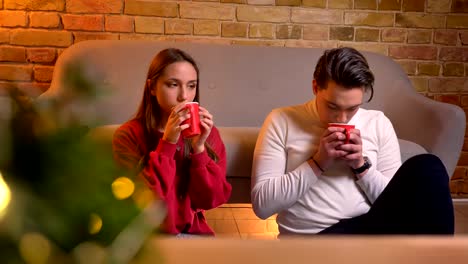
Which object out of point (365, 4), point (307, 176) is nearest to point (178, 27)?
point (365, 4)

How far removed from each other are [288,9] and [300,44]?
0.20 metres

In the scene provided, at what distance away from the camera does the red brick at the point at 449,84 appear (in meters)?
3.11

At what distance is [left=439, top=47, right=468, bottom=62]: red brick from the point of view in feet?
10.1

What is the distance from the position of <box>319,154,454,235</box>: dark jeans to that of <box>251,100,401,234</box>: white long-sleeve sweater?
9cm

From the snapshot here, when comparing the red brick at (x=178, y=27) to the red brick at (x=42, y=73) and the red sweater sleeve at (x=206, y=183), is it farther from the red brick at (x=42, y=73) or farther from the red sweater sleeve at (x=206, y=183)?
the red sweater sleeve at (x=206, y=183)

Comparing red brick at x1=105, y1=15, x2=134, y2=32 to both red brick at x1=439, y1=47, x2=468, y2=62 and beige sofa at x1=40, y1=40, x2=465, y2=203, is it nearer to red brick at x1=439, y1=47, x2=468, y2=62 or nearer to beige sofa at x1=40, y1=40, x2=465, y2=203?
beige sofa at x1=40, y1=40, x2=465, y2=203

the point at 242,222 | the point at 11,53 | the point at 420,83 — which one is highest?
the point at 11,53

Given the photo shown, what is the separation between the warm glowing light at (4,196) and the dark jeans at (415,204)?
1228 mm

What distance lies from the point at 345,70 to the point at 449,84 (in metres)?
1.87

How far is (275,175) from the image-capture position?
1.55 meters

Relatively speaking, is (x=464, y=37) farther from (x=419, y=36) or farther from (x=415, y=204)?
(x=415, y=204)

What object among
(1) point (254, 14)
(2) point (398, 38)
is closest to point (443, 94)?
(2) point (398, 38)

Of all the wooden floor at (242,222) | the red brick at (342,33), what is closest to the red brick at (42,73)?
the wooden floor at (242,222)

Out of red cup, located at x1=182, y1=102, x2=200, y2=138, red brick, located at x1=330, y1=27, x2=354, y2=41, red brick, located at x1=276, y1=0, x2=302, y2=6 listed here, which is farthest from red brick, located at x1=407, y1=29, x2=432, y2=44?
red cup, located at x1=182, y1=102, x2=200, y2=138
